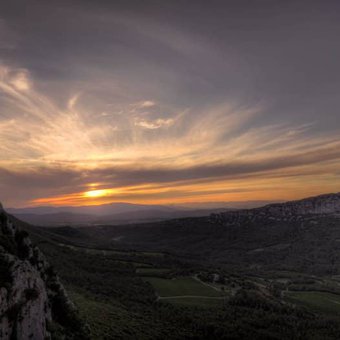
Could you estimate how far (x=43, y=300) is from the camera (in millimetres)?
29766

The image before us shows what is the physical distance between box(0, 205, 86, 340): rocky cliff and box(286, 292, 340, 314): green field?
371 ft

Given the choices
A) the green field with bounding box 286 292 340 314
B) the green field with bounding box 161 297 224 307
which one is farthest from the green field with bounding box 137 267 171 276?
the green field with bounding box 286 292 340 314

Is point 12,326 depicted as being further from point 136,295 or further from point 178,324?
point 136,295

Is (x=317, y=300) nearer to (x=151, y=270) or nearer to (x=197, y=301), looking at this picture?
(x=197, y=301)

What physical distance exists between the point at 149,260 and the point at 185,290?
59.4 metres

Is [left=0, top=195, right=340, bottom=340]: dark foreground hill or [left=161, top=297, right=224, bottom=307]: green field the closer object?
[left=0, top=195, right=340, bottom=340]: dark foreground hill

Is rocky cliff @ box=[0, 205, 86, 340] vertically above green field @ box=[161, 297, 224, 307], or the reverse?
rocky cliff @ box=[0, 205, 86, 340]

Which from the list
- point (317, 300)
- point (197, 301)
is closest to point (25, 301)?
point (197, 301)

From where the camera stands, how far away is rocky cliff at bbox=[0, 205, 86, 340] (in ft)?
82.2

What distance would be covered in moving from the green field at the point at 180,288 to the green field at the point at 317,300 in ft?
109

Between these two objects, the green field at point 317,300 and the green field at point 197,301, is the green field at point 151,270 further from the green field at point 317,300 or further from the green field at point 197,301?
the green field at point 317,300

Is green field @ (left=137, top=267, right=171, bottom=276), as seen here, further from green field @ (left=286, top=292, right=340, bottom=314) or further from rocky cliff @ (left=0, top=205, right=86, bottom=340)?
rocky cliff @ (left=0, top=205, right=86, bottom=340)

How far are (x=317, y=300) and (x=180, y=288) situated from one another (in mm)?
54875

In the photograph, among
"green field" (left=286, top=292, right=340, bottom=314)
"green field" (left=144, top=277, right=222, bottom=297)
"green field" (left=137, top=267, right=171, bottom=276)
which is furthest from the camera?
"green field" (left=137, top=267, right=171, bottom=276)
